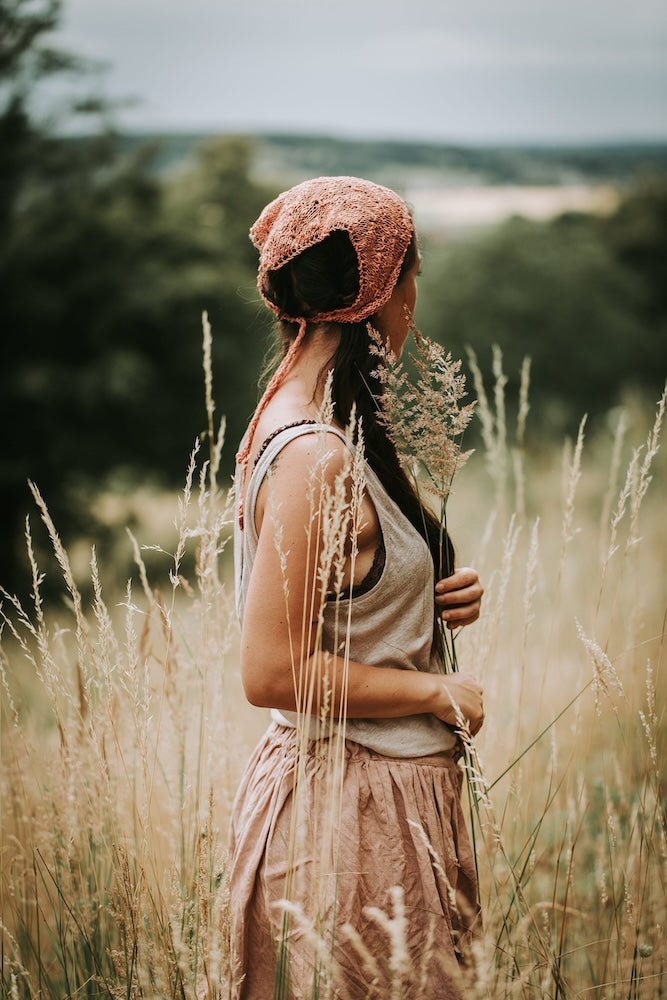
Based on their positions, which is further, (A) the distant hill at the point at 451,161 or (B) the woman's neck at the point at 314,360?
(A) the distant hill at the point at 451,161

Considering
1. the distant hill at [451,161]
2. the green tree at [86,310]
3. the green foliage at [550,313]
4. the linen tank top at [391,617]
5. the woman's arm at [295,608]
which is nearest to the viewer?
the woman's arm at [295,608]

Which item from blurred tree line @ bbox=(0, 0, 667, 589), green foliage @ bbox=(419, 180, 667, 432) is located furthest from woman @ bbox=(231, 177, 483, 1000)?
green foliage @ bbox=(419, 180, 667, 432)

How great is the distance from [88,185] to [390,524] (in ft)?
30.4

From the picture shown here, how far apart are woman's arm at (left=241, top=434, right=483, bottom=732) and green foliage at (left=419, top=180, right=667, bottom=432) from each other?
1609cm

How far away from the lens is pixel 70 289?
9.14 m

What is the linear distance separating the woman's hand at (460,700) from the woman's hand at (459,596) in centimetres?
12

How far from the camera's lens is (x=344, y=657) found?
150cm

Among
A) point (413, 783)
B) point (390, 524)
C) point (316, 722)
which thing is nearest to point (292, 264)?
point (390, 524)

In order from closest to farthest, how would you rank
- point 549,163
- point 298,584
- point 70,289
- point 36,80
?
point 298,584, point 36,80, point 70,289, point 549,163

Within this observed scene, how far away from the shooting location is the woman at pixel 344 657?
4.60 feet

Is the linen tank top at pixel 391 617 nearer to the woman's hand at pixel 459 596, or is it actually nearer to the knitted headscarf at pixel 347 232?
the woman's hand at pixel 459 596

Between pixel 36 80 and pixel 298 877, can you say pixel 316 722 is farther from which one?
pixel 36 80

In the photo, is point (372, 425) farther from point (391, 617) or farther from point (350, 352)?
point (391, 617)

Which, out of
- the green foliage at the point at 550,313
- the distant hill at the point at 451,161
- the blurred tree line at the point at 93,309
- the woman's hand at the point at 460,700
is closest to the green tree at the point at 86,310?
the blurred tree line at the point at 93,309
